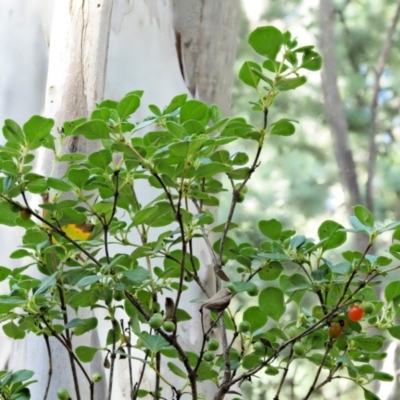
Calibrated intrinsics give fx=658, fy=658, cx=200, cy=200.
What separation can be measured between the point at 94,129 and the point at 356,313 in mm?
239

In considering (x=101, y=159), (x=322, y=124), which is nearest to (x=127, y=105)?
(x=101, y=159)

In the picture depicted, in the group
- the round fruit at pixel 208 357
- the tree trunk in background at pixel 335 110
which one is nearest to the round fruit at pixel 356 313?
the round fruit at pixel 208 357

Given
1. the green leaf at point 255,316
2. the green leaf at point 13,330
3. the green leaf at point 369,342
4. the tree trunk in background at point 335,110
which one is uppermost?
the tree trunk in background at point 335,110

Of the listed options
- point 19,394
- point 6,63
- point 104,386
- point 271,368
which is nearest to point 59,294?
point 19,394

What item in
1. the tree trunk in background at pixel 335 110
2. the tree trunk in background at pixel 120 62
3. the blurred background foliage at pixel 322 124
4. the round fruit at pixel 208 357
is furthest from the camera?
the blurred background foliage at pixel 322 124

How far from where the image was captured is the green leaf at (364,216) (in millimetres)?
490

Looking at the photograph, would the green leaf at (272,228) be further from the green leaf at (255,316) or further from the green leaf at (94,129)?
the green leaf at (94,129)

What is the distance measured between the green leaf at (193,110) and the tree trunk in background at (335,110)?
6.12ft

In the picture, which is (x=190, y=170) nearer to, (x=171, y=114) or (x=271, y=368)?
(x=171, y=114)

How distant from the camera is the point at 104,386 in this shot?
0.87m

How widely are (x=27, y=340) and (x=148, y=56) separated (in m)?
0.59

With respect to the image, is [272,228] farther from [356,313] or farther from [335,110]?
[335,110]

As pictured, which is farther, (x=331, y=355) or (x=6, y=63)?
(x=6, y=63)

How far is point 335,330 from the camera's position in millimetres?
515
